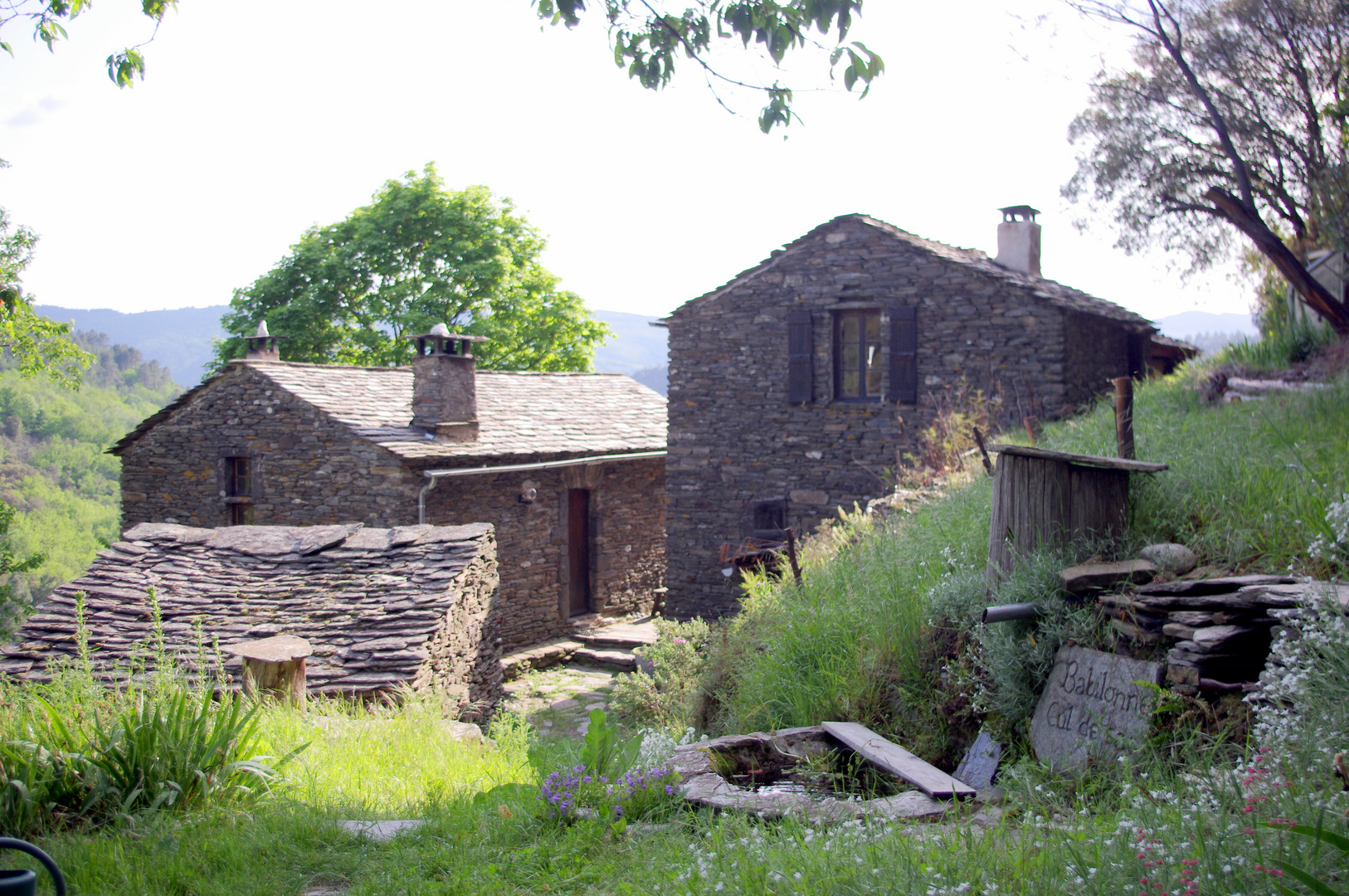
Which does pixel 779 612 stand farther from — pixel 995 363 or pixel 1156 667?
pixel 995 363

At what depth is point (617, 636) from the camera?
1480 centimetres

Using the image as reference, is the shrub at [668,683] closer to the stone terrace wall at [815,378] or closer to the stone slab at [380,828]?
the stone slab at [380,828]

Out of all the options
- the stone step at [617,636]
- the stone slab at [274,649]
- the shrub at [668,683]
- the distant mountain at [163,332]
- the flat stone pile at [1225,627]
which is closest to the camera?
the flat stone pile at [1225,627]

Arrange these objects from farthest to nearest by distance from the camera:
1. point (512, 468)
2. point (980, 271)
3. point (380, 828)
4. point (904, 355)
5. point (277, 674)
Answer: point (512, 468) < point (904, 355) < point (980, 271) < point (277, 674) < point (380, 828)

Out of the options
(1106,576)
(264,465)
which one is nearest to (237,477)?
(264,465)

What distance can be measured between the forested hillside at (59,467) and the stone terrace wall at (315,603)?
31534mm

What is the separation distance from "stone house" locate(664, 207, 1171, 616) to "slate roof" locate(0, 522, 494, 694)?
195 inches

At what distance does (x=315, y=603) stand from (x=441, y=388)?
611cm

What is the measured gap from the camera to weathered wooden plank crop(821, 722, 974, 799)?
137 inches

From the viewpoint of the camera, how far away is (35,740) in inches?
160

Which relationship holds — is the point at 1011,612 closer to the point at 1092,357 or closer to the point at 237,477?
the point at 1092,357

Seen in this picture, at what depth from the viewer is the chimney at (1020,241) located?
45.7 feet

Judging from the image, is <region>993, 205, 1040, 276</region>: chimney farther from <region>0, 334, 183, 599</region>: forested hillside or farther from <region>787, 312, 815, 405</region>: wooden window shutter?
<region>0, 334, 183, 599</region>: forested hillside

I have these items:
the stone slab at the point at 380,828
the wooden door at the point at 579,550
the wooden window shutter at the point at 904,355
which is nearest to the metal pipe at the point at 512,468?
the wooden door at the point at 579,550
